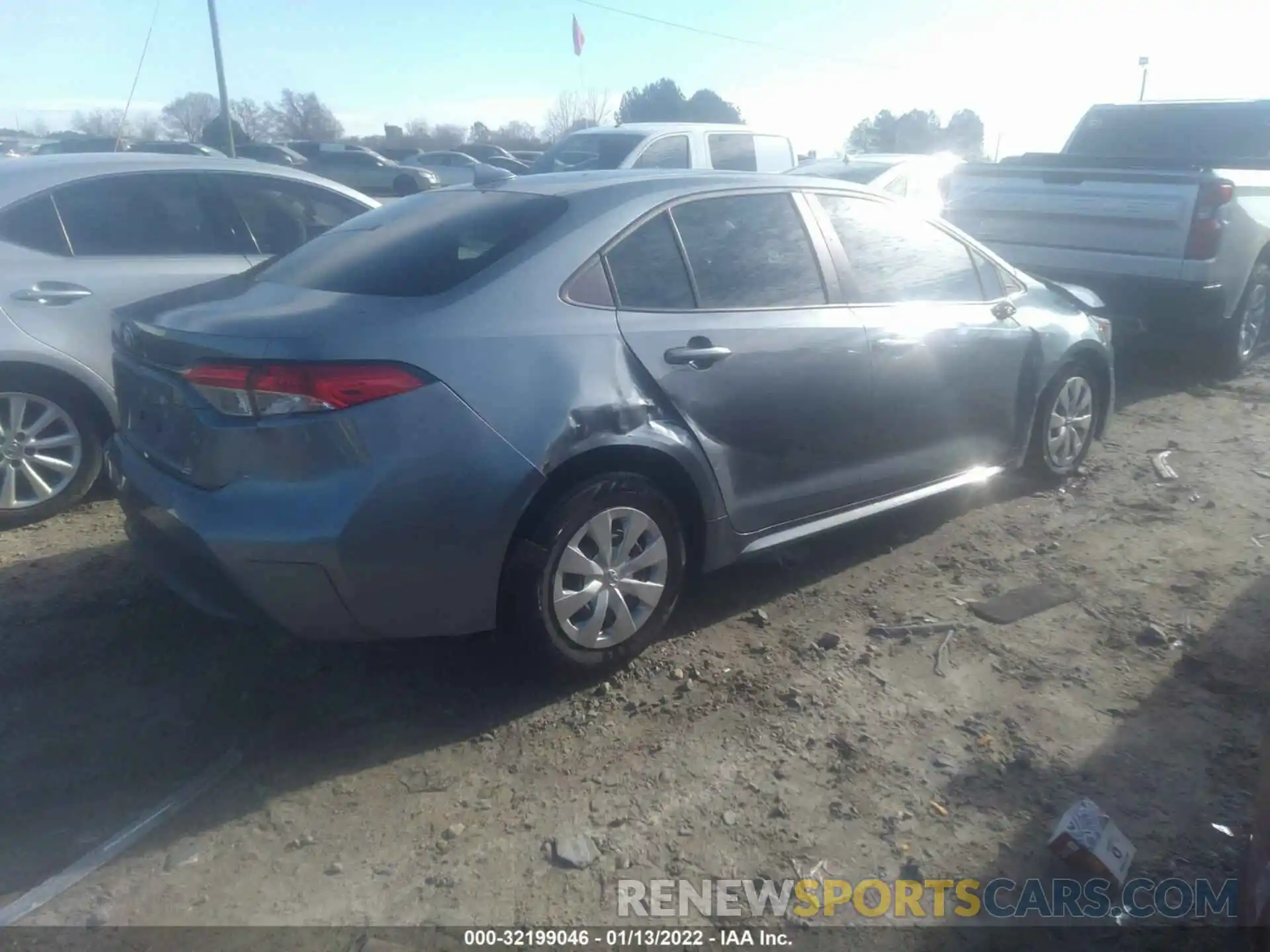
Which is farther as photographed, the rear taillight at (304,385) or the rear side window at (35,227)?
the rear side window at (35,227)

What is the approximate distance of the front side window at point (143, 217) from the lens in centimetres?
499

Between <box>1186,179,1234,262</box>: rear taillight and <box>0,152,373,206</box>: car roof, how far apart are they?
570 centimetres

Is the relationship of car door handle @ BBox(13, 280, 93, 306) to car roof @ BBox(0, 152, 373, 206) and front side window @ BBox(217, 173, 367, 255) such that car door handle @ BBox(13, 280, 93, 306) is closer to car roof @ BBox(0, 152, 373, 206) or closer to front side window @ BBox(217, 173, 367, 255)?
car roof @ BBox(0, 152, 373, 206)

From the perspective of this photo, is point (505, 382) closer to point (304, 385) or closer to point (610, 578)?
point (304, 385)

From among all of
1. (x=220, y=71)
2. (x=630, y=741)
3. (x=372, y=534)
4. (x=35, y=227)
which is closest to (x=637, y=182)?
(x=372, y=534)

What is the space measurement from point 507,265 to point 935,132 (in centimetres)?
4701

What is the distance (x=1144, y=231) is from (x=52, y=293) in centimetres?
707

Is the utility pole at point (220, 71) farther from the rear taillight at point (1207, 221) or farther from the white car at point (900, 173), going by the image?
the rear taillight at point (1207, 221)

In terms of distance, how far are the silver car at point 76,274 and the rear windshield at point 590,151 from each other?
19.3ft

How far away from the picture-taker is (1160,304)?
7691 millimetres

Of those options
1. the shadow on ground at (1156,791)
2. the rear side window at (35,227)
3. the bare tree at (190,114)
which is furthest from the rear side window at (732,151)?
the bare tree at (190,114)

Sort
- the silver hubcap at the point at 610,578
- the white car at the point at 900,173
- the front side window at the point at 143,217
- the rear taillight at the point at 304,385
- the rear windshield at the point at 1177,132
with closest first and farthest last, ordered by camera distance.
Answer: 1. the rear taillight at the point at 304,385
2. the silver hubcap at the point at 610,578
3. the front side window at the point at 143,217
4. the rear windshield at the point at 1177,132
5. the white car at the point at 900,173

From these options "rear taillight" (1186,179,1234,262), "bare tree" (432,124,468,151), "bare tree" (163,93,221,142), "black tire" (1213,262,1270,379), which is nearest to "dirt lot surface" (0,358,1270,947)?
"rear taillight" (1186,179,1234,262)

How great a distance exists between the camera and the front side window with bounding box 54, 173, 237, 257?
16.4ft
